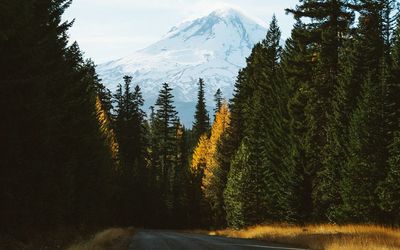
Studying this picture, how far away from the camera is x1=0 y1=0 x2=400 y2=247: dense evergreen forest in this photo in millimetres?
18641

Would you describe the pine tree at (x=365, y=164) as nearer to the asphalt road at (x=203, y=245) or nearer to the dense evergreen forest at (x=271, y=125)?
the dense evergreen forest at (x=271, y=125)

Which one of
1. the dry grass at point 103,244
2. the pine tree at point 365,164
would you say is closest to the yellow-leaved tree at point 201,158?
the pine tree at point 365,164

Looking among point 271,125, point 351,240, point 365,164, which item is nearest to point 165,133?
point 271,125

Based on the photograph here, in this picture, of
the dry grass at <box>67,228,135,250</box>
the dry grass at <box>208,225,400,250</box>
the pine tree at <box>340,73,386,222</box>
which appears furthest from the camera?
the pine tree at <box>340,73,386,222</box>

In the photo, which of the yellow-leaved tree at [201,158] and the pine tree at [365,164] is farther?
the yellow-leaved tree at [201,158]

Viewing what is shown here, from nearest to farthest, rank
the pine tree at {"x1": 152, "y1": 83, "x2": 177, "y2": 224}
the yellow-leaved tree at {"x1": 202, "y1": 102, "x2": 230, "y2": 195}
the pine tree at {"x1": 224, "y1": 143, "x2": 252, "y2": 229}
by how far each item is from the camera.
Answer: the pine tree at {"x1": 224, "y1": 143, "x2": 252, "y2": 229} → the yellow-leaved tree at {"x1": 202, "y1": 102, "x2": 230, "y2": 195} → the pine tree at {"x1": 152, "y1": 83, "x2": 177, "y2": 224}

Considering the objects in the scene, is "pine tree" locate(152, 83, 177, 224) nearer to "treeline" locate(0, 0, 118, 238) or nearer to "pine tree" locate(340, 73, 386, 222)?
"pine tree" locate(340, 73, 386, 222)

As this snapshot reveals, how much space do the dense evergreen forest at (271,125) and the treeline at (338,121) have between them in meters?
0.07

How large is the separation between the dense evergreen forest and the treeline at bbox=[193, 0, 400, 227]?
7 centimetres

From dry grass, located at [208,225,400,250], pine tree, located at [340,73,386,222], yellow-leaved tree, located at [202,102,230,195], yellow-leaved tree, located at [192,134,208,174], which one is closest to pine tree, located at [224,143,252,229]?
yellow-leaved tree, located at [202,102,230,195]

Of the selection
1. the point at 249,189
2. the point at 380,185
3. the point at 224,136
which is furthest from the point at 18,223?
the point at 224,136

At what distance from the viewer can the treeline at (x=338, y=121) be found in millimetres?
29094

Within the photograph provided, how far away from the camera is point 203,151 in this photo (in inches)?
3169

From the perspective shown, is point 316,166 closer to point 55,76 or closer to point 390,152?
point 390,152
